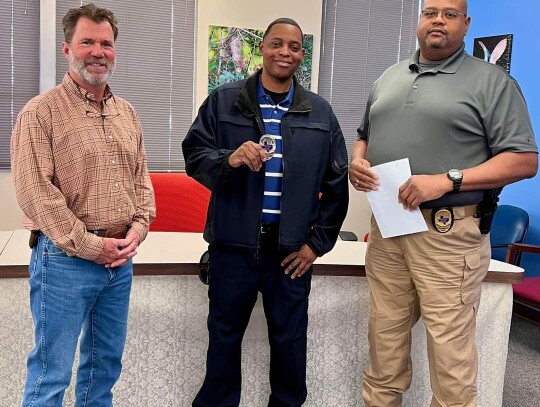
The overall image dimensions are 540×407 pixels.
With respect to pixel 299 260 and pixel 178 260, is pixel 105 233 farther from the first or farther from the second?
pixel 299 260

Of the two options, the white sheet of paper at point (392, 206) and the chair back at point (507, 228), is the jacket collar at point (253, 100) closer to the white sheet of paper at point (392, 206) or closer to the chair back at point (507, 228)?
the white sheet of paper at point (392, 206)

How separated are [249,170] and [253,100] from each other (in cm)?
24

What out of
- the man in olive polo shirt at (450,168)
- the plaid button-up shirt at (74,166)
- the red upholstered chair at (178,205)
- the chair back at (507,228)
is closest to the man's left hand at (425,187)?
the man in olive polo shirt at (450,168)

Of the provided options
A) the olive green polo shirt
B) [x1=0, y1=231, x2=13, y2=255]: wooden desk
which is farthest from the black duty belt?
[x1=0, y1=231, x2=13, y2=255]: wooden desk

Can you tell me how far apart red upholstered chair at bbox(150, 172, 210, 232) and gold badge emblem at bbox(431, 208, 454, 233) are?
1.70 m

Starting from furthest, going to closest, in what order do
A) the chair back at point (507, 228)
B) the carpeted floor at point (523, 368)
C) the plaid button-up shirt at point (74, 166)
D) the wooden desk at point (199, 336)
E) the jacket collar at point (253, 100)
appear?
the chair back at point (507, 228), the carpeted floor at point (523, 368), the wooden desk at point (199, 336), the jacket collar at point (253, 100), the plaid button-up shirt at point (74, 166)

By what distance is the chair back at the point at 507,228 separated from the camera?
390 centimetres

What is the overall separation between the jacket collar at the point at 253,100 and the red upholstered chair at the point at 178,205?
1.49 metres

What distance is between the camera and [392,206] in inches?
76.3

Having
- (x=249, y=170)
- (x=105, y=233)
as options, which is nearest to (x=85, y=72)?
(x=105, y=233)

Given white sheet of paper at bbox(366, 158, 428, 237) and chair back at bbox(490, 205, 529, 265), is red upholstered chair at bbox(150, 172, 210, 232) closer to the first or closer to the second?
white sheet of paper at bbox(366, 158, 428, 237)

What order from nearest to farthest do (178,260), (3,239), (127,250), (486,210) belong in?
1. (127,250)
2. (486,210)
3. (178,260)
4. (3,239)

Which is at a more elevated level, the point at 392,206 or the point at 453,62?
the point at 453,62

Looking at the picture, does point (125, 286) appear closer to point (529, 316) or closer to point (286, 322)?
point (286, 322)
